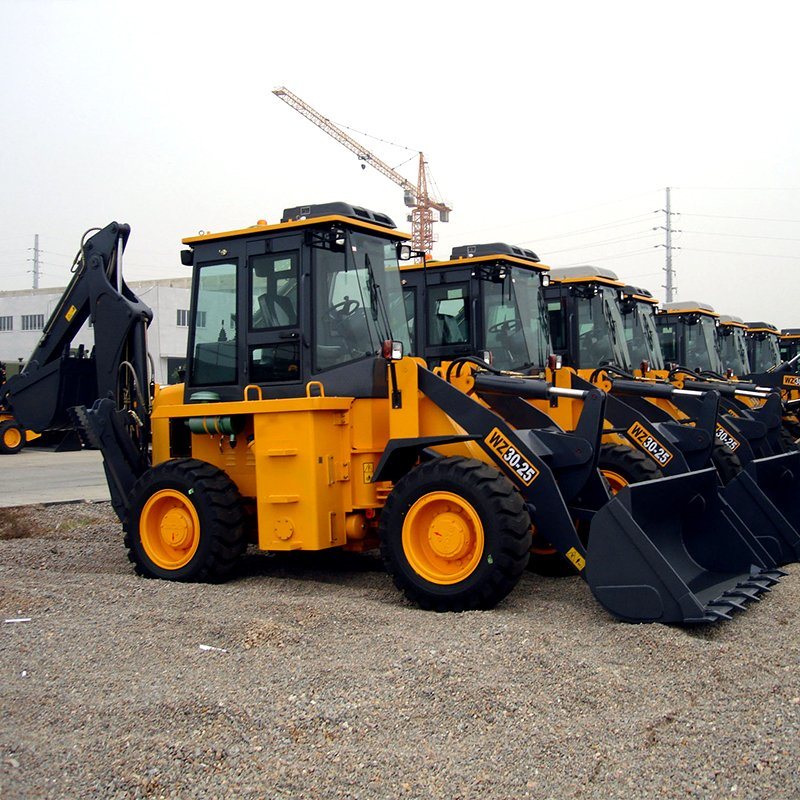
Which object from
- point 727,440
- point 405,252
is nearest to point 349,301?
point 405,252

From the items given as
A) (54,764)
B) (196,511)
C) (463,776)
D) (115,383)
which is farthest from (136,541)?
(463,776)

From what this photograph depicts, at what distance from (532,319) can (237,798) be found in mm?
7609

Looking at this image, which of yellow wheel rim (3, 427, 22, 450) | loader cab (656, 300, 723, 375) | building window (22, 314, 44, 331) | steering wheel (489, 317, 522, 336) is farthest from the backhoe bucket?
building window (22, 314, 44, 331)

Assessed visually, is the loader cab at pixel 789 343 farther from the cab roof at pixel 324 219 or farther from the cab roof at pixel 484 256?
the cab roof at pixel 324 219

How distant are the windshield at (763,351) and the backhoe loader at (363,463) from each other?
15010 mm

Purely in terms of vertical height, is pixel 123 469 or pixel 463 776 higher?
pixel 123 469

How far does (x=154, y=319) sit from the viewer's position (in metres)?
43.8

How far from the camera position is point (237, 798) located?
145 inches

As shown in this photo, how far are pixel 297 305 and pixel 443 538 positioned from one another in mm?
2175

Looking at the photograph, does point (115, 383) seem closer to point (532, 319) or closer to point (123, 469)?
point (123, 469)

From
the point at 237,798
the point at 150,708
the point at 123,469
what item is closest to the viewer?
the point at 237,798

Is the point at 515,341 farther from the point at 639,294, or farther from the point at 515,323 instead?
the point at 639,294

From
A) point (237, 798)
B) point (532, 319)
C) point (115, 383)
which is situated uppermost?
point (532, 319)

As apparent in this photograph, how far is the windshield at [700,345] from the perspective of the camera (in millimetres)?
17281
